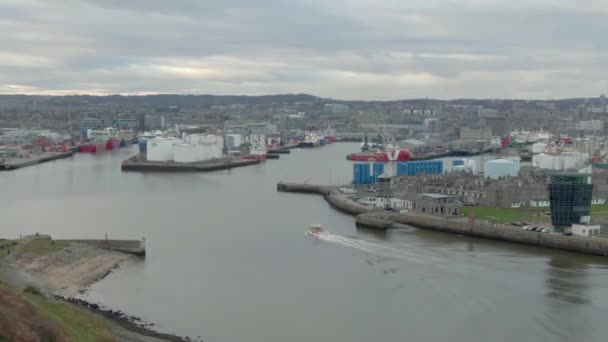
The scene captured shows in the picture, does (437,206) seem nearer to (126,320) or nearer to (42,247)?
(42,247)

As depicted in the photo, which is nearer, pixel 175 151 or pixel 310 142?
pixel 175 151

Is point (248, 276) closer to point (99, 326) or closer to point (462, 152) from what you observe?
point (99, 326)

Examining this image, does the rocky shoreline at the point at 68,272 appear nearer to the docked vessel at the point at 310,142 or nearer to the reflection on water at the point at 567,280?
the reflection on water at the point at 567,280

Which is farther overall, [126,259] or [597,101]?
[597,101]

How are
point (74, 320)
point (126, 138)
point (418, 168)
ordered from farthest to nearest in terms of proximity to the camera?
point (126, 138) → point (418, 168) → point (74, 320)

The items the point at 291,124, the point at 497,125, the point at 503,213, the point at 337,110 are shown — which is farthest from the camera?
the point at 337,110

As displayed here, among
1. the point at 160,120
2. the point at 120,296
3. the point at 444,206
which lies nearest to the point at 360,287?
the point at 120,296

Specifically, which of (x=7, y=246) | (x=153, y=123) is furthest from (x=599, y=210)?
(x=153, y=123)

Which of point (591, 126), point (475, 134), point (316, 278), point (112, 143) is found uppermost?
point (316, 278)
